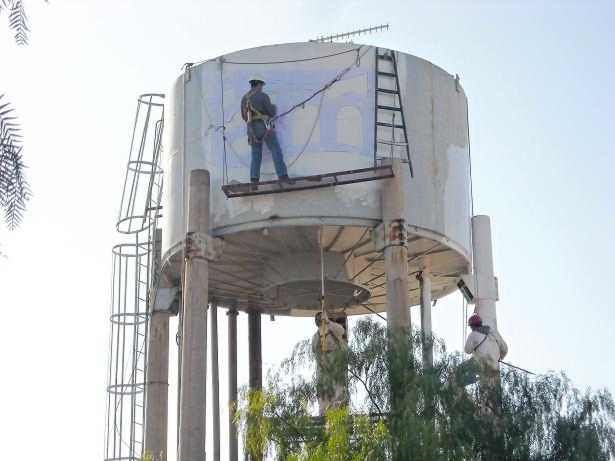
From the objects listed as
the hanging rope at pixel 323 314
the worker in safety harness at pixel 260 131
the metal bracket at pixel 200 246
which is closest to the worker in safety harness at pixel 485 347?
the hanging rope at pixel 323 314

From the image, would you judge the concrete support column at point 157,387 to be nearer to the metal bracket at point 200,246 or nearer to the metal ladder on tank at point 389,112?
the metal bracket at point 200,246

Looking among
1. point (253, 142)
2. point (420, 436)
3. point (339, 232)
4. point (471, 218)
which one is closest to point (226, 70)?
point (253, 142)

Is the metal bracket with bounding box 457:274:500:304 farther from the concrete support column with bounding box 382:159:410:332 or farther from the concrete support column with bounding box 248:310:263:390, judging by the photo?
the concrete support column with bounding box 248:310:263:390

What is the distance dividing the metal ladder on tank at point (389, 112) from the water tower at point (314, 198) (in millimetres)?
28

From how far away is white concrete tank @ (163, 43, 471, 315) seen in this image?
26.1 meters

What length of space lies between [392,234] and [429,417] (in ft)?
15.0

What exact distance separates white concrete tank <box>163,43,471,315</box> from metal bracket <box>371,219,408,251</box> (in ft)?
1.21

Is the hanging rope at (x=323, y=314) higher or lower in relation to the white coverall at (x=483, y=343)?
higher

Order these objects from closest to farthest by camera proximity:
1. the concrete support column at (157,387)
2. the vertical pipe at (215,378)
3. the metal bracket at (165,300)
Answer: the concrete support column at (157,387), the metal bracket at (165,300), the vertical pipe at (215,378)

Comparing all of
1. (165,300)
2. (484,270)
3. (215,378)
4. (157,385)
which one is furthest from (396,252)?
(215,378)

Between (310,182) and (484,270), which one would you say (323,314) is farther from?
(484,270)

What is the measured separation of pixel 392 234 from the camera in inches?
1004

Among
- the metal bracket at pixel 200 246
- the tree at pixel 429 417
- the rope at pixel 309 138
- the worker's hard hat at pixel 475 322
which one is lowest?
the tree at pixel 429 417

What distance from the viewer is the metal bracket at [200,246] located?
25.7 m
